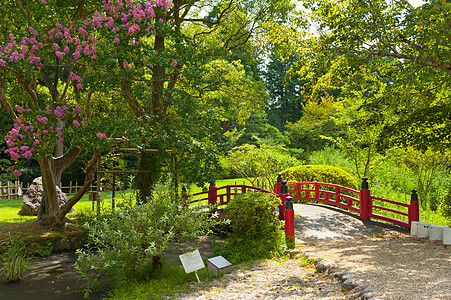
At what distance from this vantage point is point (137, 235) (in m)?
6.51

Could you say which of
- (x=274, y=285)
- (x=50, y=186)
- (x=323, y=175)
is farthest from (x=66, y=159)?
(x=274, y=285)

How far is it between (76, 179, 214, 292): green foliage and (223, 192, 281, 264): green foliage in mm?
1380

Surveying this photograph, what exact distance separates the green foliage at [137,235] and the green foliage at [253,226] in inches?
54.3

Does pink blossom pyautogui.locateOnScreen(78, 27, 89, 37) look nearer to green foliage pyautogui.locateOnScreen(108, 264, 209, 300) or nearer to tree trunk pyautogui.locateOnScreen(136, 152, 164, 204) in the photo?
tree trunk pyautogui.locateOnScreen(136, 152, 164, 204)

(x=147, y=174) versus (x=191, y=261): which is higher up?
(x=147, y=174)

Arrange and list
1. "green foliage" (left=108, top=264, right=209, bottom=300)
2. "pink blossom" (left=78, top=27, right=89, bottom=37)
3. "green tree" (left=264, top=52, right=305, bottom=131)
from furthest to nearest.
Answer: "green tree" (left=264, top=52, right=305, bottom=131), "pink blossom" (left=78, top=27, right=89, bottom=37), "green foliage" (left=108, top=264, right=209, bottom=300)

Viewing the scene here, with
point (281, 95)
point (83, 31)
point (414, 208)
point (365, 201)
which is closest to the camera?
point (83, 31)

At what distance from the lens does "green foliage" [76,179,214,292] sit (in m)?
6.39

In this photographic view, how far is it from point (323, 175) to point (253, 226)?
5586 mm

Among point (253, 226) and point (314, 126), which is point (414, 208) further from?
point (314, 126)

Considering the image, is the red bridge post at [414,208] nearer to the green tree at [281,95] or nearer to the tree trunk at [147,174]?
the tree trunk at [147,174]

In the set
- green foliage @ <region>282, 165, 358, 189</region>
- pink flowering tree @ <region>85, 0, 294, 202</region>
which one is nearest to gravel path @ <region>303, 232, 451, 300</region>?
pink flowering tree @ <region>85, 0, 294, 202</region>

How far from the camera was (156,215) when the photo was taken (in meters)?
7.21

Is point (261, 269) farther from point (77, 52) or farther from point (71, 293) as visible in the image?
point (77, 52)
